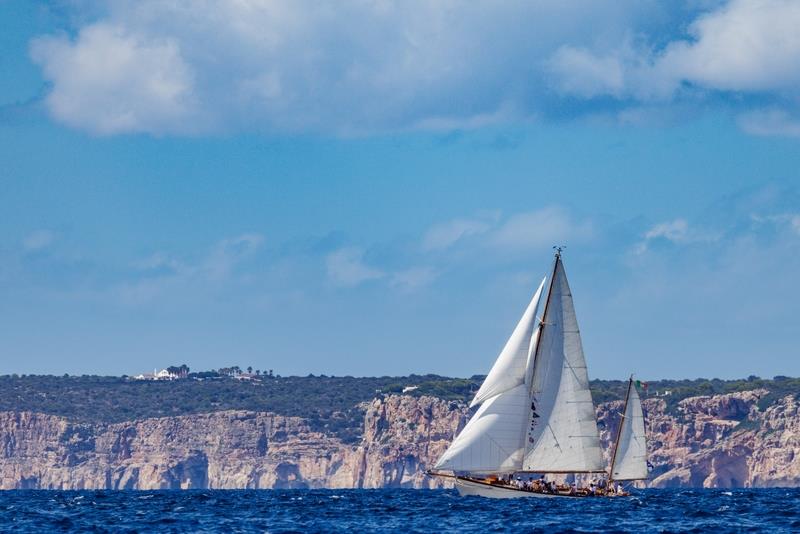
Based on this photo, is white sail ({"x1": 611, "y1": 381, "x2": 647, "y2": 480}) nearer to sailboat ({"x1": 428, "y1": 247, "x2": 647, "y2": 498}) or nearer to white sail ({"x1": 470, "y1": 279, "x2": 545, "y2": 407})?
sailboat ({"x1": 428, "y1": 247, "x2": 647, "y2": 498})

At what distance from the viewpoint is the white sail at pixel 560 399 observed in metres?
88.6

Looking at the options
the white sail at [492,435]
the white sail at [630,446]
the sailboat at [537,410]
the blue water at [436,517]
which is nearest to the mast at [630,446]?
the white sail at [630,446]

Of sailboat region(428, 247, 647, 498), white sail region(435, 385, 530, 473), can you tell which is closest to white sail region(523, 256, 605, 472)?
sailboat region(428, 247, 647, 498)

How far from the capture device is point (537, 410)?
294ft

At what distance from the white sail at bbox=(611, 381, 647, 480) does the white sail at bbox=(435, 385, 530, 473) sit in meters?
11.1

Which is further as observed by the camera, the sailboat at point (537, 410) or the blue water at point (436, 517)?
the sailboat at point (537, 410)

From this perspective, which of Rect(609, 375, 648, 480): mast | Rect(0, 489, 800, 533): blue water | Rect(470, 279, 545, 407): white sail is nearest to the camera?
Rect(0, 489, 800, 533): blue water

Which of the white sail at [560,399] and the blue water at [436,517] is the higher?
the white sail at [560,399]

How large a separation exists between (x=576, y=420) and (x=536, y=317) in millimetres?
6565

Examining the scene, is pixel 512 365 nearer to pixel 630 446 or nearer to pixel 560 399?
pixel 560 399

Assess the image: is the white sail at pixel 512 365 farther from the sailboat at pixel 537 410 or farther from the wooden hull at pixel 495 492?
the wooden hull at pixel 495 492

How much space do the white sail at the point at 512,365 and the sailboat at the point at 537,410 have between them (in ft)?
0.19

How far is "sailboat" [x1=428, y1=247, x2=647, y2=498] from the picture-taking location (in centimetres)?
8856

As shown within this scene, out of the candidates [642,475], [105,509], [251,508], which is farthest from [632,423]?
[105,509]
